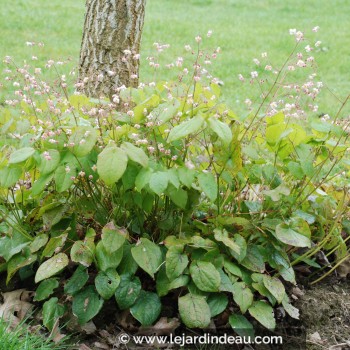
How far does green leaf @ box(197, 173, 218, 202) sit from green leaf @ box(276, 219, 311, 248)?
37 centimetres

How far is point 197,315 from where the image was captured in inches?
102

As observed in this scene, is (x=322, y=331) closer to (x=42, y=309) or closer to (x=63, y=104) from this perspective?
(x=42, y=309)

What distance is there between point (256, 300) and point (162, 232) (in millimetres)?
530

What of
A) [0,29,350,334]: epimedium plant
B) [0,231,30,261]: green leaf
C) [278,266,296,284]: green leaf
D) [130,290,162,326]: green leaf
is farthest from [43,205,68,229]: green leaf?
[278,266,296,284]: green leaf

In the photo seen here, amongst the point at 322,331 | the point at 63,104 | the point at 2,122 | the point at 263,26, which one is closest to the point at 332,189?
the point at 322,331

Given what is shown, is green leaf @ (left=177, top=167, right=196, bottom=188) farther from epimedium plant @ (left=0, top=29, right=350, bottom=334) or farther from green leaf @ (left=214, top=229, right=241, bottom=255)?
green leaf @ (left=214, top=229, right=241, bottom=255)

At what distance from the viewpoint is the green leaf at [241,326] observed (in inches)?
106

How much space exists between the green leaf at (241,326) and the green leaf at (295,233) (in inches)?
15.3

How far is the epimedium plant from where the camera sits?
2.57 meters

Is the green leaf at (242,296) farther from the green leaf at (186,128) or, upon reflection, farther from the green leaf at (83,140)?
the green leaf at (83,140)

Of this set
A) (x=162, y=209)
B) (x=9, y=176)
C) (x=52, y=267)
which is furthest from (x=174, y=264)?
(x=9, y=176)

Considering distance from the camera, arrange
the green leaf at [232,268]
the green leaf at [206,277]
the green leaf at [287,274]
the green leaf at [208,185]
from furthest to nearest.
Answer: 1. the green leaf at [287,274]
2. the green leaf at [232,268]
3. the green leaf at [206,277]
4. the green leaf at [208,185]

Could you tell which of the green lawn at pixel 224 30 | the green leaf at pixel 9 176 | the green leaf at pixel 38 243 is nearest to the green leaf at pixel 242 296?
the green leaf at pixel 38 243

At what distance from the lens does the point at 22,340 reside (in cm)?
252
